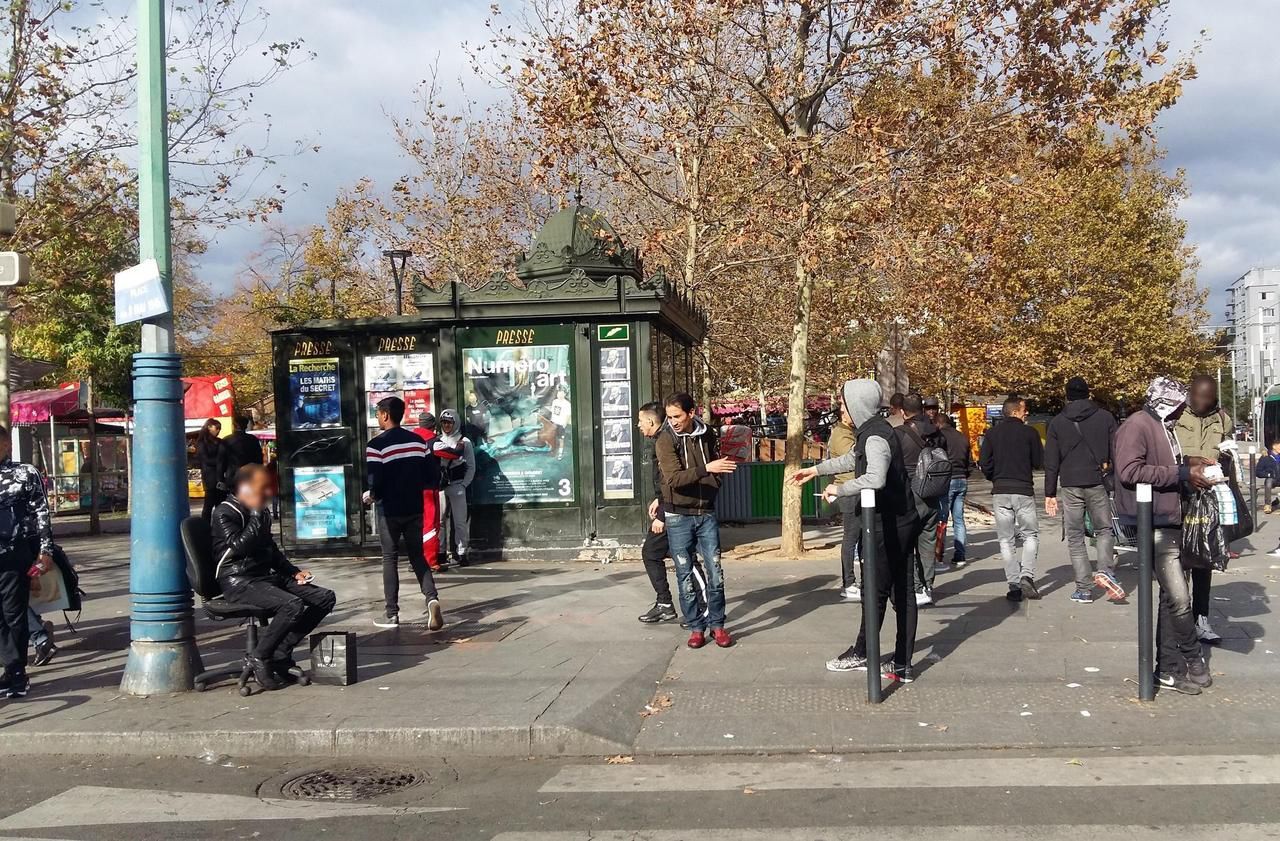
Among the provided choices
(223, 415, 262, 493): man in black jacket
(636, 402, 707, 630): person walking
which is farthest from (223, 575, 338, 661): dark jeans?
(223, 415, 262, 493): man in black jacket

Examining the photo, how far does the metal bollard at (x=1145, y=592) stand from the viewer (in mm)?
6027

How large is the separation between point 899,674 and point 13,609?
18.0 feet

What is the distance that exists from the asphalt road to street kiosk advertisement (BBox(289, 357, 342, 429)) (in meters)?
7.48

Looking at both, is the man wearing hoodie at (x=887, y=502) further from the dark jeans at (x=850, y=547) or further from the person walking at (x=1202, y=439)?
the dark jeans at (x=850, y=547)

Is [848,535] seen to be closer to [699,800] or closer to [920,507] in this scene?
[920,507]

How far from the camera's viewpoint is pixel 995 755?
18.0ft

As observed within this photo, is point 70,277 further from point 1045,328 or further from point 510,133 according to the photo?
point 1045,328

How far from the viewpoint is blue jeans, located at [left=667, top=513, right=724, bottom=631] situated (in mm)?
7832

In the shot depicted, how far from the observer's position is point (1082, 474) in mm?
9422

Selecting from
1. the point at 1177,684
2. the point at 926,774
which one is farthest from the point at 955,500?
the point at 926,774

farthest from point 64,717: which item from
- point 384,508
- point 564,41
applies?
point 564,41

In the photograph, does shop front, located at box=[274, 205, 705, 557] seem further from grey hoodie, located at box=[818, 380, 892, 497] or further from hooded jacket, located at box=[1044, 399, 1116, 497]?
grey hoodie, located at box=[818, 380, 892, 497]

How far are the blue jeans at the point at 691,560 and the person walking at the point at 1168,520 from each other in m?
2.74

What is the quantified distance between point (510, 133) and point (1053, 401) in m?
27.6
